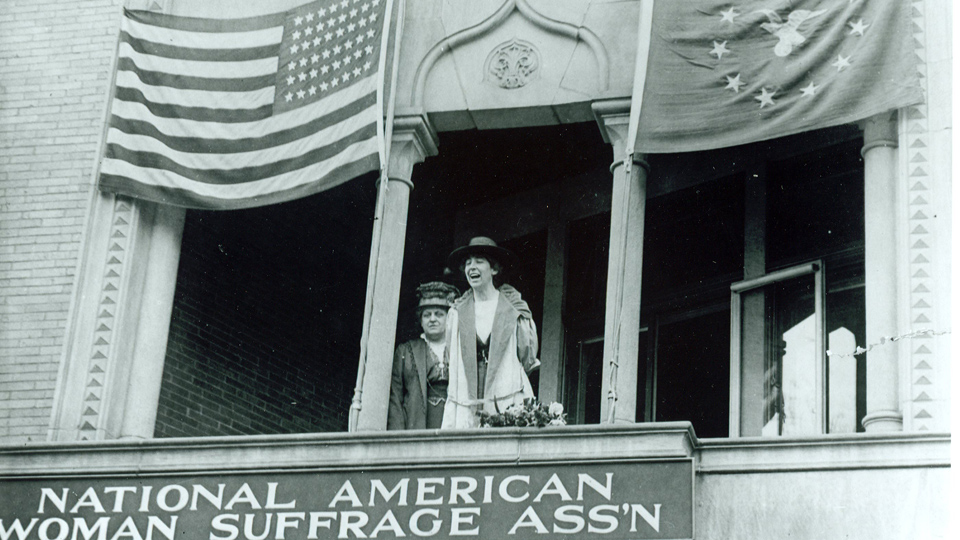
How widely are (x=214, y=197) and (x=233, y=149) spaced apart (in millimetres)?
452

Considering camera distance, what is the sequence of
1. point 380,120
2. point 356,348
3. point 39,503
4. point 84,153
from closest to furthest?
point 39,503 < point 380,120 < point 84,153 < point 356,348

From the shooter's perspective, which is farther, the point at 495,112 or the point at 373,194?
the point at 373,194

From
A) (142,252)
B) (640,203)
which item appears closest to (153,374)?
(142,252)

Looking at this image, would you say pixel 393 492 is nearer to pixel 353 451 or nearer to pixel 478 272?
pixel 353 451

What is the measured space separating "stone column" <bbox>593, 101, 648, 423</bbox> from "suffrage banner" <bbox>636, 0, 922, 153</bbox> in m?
0.37

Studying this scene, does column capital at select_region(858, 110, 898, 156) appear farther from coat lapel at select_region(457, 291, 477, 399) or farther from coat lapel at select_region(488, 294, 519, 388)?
coat lapel at select_region(457, 291, 477, 399)

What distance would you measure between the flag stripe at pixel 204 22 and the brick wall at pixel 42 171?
47cm

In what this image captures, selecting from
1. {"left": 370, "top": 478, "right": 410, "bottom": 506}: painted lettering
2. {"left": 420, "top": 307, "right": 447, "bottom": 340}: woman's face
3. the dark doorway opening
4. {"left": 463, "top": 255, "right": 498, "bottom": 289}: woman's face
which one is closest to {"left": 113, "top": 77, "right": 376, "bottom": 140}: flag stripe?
the dark doorway opening

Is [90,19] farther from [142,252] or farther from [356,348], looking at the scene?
[356,348]

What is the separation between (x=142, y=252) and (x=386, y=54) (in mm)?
2732

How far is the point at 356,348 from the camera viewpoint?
16.5m

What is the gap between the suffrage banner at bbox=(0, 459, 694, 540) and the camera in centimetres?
1077

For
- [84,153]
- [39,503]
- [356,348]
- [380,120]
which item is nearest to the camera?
[39,503]

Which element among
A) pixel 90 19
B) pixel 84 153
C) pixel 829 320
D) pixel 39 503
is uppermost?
pixel 90 19
